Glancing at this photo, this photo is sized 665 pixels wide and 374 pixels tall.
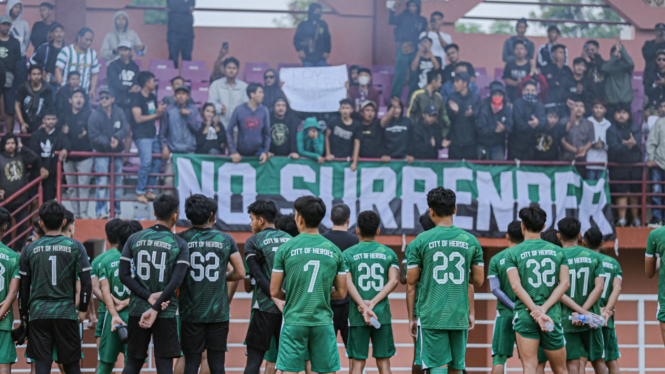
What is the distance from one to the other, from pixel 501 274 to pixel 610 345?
5.17ft

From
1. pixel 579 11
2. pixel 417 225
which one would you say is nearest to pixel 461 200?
pixel 417 225

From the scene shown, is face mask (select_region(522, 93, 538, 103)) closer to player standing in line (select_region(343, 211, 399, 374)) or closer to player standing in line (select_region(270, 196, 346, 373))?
player standing in line (select_region(343, 211, 399, 374))

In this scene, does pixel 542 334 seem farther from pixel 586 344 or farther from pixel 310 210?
pixel 310 210

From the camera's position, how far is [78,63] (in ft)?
41.8

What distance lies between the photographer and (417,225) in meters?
11.9

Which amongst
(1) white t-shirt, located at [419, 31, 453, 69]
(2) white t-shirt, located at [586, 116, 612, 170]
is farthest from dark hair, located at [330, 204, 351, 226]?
(1) white t-shirt, located at [419, 31, 453, 69]

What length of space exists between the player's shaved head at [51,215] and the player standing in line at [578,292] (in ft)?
14.9

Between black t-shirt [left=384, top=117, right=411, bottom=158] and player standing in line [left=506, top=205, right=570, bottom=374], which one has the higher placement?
black t-shirt [left=384, top=117, right=411, bottom=158]

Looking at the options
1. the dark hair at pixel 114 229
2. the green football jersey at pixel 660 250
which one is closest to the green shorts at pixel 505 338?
the green football jersey at pixel 660 250

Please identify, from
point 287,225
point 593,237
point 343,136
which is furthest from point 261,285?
point 343,136

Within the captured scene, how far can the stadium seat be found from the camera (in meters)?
15.3

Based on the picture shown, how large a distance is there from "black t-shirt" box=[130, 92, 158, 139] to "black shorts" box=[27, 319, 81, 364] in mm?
5825

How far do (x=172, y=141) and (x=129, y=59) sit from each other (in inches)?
71.3

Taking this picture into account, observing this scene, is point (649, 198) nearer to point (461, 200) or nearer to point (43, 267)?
point (461, 200)
